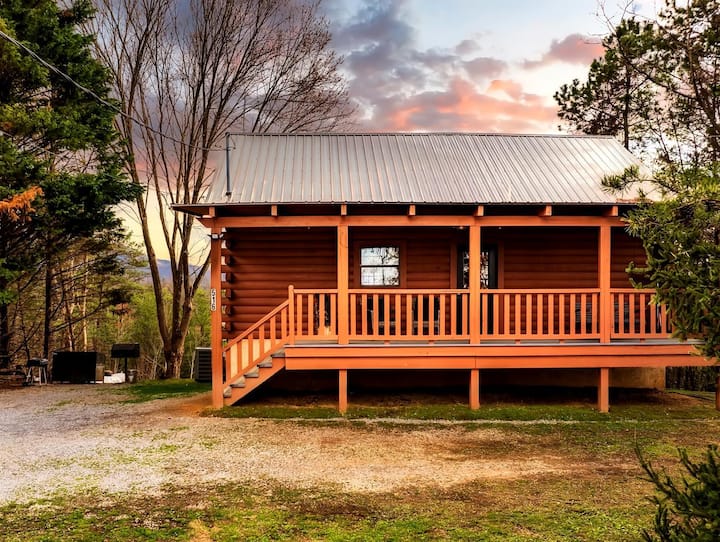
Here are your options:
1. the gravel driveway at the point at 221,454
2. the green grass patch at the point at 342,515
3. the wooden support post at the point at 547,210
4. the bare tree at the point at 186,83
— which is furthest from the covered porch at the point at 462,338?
the bare tree at the point at 186,83

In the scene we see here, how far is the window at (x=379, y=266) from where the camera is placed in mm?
11930

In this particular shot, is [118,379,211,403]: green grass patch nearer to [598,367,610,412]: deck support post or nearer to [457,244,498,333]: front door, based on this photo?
[457,244,498,333]: front door

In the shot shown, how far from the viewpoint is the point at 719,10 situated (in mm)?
14055

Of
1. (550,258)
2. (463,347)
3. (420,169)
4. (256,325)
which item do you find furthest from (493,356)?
(256,325)

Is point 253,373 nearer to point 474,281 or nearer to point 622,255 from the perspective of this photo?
point 474,281

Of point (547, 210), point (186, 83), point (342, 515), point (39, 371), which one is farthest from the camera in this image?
point (186, 83)

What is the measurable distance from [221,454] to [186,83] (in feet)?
43.8

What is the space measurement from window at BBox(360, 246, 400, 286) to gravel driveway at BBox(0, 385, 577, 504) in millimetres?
3991

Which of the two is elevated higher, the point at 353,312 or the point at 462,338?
the point at 353,312

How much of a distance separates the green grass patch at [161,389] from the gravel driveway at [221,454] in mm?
1675

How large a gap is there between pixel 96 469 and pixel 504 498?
16.8ft

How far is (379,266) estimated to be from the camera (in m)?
11.9

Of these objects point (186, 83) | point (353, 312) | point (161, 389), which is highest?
point (186, 83)

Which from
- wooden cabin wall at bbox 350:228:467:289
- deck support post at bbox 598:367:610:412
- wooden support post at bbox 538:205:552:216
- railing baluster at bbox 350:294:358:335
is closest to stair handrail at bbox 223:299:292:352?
railing baluster at bbox 350:294:358:335
